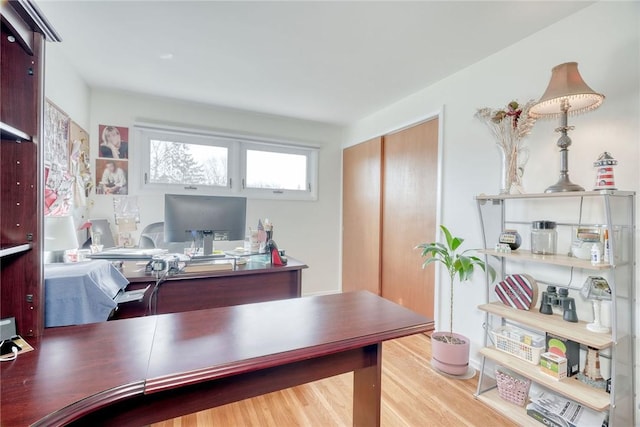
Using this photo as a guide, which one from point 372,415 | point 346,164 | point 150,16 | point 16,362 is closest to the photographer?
point 16,362

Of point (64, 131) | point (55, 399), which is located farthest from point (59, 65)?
point (55, 399)

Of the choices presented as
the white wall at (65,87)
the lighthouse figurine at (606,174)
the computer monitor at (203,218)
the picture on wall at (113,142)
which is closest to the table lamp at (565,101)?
the lighthouse figurine at (606,174)

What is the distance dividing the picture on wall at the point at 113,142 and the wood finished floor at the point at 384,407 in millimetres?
2509

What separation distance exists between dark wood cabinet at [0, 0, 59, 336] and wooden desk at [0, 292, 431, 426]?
161 millimetres

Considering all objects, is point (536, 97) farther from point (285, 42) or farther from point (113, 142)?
point (113, 142)

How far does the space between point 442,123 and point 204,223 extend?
2.14 m

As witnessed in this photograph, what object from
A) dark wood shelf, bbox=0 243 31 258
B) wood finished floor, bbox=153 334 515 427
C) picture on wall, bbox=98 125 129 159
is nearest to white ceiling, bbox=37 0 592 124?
picture on wall, bbox=98 125 129 159

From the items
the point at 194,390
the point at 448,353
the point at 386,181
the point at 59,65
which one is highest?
the point at 59,65

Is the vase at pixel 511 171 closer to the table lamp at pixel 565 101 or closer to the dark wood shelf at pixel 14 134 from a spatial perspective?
the table lamp at pixel 565 101

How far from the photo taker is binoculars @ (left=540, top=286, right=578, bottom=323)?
5.23 feet

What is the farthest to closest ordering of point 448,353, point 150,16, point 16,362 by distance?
point 448,353 < point 150,16 < point 16,362

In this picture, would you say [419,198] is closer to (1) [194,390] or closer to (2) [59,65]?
(1) [194,390]

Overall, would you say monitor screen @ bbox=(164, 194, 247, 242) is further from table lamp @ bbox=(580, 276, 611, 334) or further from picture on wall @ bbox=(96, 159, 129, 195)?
table lamp @ bbox=(580, 276, 611, 334)

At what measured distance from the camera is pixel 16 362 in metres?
0.81
